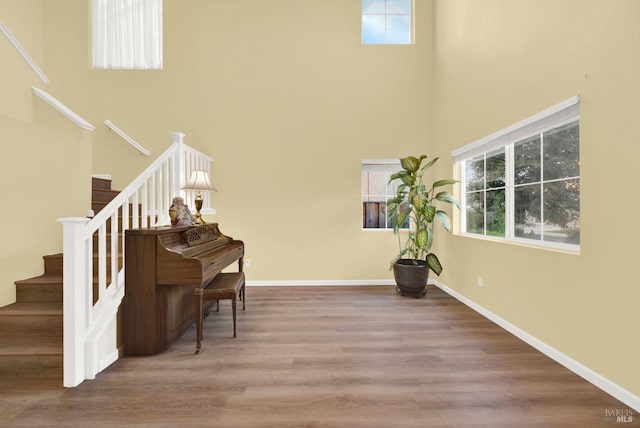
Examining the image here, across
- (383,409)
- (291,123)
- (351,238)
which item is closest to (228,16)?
(291,123)

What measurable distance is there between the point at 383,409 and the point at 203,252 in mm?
1827


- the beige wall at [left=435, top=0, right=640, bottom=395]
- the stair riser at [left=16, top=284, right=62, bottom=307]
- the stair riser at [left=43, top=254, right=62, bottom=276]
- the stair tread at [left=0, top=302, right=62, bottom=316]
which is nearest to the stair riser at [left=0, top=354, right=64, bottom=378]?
the stair tread at [left=0, top=302, right=62, bottom=316]

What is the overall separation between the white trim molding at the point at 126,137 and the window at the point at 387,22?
12.0 ft

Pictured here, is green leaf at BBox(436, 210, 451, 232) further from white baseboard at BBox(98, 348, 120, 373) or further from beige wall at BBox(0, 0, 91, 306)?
beige wall at BBox(0, 0, 91, 306)

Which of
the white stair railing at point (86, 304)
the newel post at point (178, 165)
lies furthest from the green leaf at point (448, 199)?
the white stair railing at point (86, 304)

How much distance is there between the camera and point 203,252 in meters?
2.65

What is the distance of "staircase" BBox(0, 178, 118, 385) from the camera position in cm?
201

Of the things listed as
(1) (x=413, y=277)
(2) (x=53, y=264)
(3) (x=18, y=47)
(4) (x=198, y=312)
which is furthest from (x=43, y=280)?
(1) (x=413, y=277)

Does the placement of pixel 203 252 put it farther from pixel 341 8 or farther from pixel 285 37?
pixel 341 8

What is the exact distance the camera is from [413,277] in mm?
3855

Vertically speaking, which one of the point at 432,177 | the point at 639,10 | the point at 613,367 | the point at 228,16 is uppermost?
the point at 228,16

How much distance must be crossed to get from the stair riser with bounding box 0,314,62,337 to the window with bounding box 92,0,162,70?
379cm

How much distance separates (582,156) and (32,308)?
4.15m

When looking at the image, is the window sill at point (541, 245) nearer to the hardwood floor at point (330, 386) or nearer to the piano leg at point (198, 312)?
the hardwood floor at point (330, 386)
